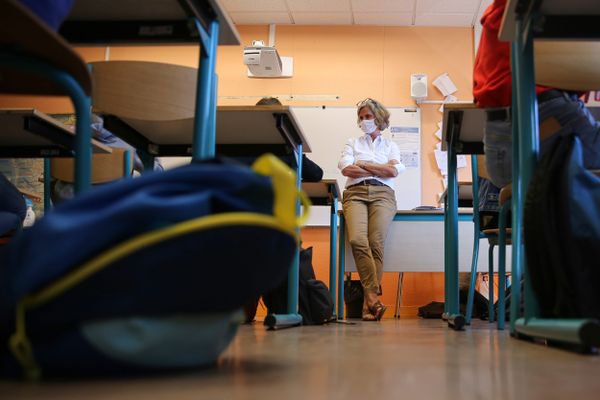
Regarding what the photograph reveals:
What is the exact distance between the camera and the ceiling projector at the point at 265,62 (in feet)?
19.1

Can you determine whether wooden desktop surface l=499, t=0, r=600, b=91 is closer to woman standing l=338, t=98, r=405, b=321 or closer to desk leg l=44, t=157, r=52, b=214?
desk leg l=44, t=157, r=52, b=214

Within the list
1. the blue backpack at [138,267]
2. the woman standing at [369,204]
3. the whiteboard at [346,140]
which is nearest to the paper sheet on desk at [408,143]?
the whiteboard at [346,140]

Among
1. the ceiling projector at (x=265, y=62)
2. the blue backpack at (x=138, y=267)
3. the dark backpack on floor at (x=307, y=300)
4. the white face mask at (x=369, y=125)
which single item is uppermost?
the ceiling projector at (x=265, y=62)

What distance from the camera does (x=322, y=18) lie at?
20.4ft

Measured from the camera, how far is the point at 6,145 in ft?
8.98

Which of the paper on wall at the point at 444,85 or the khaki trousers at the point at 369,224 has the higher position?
the paper on wall at the point at 444,85

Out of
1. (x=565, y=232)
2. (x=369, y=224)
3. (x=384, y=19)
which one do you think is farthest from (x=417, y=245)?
(x=565, y=232)

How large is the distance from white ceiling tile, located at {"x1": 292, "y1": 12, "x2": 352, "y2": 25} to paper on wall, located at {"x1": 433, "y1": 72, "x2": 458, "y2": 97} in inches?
40.3

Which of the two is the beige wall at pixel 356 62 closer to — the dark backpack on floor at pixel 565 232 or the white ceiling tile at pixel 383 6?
the white ceiling tile at pixel 383 6

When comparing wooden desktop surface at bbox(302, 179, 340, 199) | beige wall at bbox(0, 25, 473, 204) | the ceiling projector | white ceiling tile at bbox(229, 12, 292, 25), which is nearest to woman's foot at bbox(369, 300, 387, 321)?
wooden desktop surface at bbox(302, 179, 340, 199)

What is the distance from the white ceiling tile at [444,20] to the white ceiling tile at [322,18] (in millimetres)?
675

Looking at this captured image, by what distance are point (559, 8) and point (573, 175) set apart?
488 millimetres

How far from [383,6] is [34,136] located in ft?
13.6

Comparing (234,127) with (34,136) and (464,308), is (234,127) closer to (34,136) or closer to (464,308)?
(34,136)
